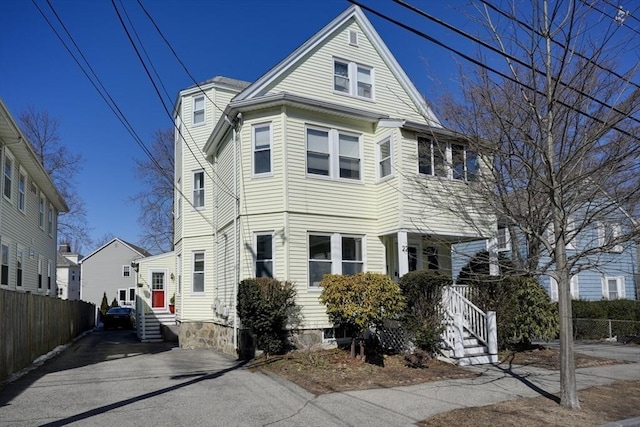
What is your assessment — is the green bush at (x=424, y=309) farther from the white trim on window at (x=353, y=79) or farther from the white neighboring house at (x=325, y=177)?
the white trim on window at (x=353, y=79)

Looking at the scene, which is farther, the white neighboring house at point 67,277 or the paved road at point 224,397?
the white neighboring house at point 67,277

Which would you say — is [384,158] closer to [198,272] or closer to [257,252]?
[257,252]

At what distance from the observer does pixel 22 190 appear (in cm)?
1803

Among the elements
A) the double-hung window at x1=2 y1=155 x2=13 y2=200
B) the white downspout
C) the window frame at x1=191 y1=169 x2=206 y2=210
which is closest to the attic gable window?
the white downspout

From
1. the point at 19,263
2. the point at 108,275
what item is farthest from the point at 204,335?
the point at 108,275

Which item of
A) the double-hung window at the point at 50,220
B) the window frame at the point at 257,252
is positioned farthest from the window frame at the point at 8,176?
the double-hung window at the point at 50,220

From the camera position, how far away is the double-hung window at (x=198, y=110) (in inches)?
778

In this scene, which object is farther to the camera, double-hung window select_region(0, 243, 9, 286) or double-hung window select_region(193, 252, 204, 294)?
double-hung window select_region(193, 252, 204, 294)

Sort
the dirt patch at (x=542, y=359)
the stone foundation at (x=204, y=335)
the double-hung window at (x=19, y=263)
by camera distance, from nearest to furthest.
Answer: the dirt patch at (x=542, y=359), the stone foundation at (x=204, y=335), the double-hung window at (x=19, y=263)

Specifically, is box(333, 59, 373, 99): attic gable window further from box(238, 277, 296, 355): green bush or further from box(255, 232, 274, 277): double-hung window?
box(238, 277, 296, 355): green bush

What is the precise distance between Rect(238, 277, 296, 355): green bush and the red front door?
40.2ft

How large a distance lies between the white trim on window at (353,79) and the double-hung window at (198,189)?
6.57 meters

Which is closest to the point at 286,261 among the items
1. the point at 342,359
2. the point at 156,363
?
the point at 342,359

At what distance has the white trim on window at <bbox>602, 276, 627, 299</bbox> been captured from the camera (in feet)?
79.9
